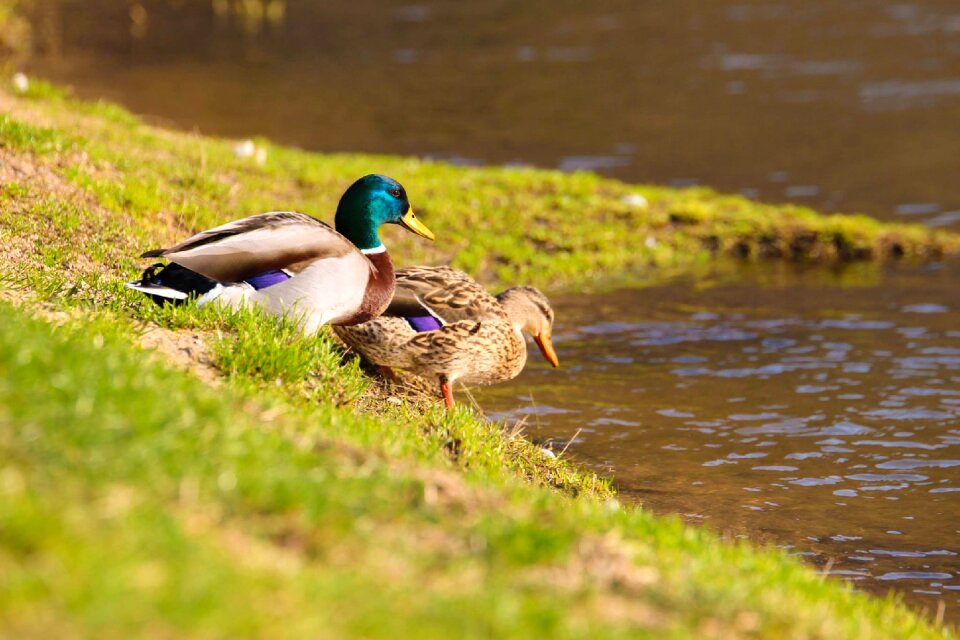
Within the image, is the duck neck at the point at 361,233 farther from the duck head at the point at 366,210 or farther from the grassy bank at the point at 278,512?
the grassy bank at the point at 278,512

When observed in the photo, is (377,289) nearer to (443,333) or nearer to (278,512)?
(443,333)

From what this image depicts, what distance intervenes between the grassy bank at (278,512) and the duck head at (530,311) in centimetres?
151

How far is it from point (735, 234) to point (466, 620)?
1241 centimetres

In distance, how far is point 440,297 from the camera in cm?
893

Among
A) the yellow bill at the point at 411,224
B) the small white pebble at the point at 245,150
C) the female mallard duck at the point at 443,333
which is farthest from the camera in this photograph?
the small white pebble at the point at 245,150

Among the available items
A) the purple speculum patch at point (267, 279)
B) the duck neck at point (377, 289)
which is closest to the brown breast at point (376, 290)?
the duck neck at point (377, 289)

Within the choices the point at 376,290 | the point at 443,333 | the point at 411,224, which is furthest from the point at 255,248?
the point at 411,224

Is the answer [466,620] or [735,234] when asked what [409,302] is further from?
[735,234]

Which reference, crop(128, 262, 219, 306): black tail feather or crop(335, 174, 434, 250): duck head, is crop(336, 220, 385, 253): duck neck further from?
crop(128, 262, 219, 306): black tail feather

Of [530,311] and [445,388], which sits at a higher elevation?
[530,311]

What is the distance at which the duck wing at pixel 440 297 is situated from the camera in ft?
28.8

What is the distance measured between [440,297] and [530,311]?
43.3 inches

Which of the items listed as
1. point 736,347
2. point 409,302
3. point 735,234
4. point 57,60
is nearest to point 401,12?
point 57,60

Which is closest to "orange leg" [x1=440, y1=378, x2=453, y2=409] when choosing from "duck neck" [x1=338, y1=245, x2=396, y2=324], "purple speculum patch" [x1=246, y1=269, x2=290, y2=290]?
"duck neck" [x1=338, y1=245, x2=396, y2=324]
